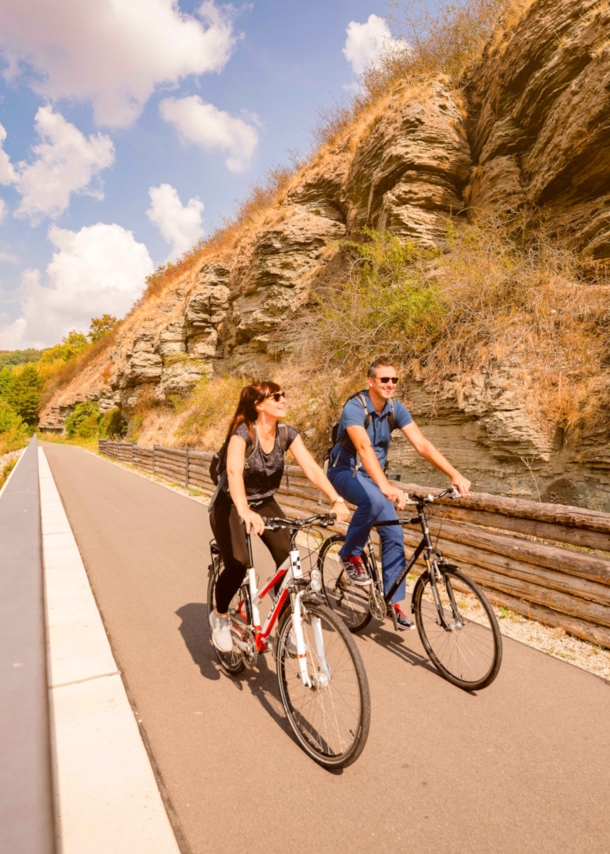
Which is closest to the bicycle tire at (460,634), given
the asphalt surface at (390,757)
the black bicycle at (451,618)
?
the black bicycle at (451,618)

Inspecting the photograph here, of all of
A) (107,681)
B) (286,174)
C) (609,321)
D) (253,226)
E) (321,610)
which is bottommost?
(107,681)

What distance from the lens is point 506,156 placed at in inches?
443

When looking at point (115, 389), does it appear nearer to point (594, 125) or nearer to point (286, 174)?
point (286, 174)

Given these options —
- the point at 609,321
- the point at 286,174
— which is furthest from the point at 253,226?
the point at 609,321

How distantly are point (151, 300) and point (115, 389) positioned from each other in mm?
6799

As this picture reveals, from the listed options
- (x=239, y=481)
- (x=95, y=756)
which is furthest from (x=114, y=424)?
(x=95, y=756)

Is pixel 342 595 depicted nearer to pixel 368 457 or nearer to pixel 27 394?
pixel 368 457

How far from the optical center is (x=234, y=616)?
3.43m

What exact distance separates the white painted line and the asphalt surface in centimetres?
11

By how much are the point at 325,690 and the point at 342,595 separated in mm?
2029

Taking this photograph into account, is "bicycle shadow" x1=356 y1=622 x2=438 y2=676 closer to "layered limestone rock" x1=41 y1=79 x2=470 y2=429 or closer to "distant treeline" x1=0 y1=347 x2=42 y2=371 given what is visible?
"layered limestone rock" x1=41 y1=79 x2=470 y2=429

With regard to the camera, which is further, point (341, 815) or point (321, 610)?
point (321, 610)

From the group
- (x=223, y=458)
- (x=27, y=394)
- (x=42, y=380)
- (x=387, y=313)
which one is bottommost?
(x=223, y=458)

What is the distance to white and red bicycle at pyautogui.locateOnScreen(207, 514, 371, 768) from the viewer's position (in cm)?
246
